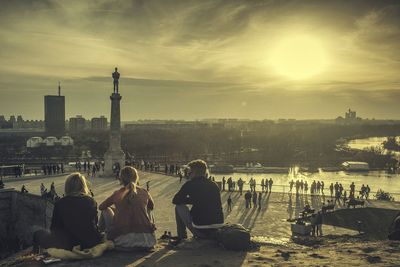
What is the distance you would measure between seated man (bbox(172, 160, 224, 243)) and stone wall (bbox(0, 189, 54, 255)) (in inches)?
513

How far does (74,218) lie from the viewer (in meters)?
6.12

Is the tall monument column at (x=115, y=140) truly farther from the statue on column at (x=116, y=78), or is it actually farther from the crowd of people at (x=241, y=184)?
the crowd of people at (x=241, y=184)

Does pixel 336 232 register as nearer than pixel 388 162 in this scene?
Yes

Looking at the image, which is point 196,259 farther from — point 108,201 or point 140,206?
point 108,201

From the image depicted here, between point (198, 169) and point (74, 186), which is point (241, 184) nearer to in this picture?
point (198, 169)

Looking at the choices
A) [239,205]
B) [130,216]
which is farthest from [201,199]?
[239,205]

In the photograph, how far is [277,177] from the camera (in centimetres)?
4628

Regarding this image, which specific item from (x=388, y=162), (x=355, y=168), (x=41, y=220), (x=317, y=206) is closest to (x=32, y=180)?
Answer: (x=41, y=220)

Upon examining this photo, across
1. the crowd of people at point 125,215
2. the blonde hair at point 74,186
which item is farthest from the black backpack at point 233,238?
the blonde hair at point 74,186

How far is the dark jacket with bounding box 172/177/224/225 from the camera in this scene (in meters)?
7.22

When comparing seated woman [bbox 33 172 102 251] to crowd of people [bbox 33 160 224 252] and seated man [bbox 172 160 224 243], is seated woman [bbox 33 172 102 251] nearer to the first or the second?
crowd of people [bbox 33 160 224 252]

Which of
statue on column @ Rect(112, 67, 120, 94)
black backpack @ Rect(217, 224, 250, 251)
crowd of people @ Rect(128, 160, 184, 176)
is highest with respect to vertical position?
statue on column @ Rect(112, 67, 120, 94)

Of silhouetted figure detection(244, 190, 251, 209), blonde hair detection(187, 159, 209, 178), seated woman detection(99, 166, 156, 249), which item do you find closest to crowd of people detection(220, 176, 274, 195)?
silhouetted figure detection(244, 190, 251, 209)

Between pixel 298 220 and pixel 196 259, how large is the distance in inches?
351
